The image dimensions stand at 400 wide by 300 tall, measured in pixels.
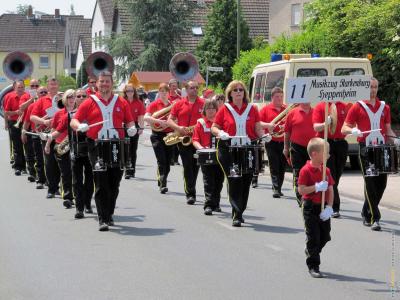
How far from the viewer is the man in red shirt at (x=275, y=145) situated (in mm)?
15734

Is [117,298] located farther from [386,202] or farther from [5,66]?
[5,66]

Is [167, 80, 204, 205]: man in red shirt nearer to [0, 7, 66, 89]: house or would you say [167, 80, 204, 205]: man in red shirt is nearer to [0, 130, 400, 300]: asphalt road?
[0, 130, 400, 300]: asphalt road

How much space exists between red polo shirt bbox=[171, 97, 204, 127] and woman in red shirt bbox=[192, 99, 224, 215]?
89cm

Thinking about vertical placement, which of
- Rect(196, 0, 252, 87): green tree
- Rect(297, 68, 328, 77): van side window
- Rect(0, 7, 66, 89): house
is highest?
Rect(0, 7, 66, 89): house

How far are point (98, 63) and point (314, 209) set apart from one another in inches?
360

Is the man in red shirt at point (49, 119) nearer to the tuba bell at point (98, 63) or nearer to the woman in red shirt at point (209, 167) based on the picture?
the tuba bell at point (98, 63)

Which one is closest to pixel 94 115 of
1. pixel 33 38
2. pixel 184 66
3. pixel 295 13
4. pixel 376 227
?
pixel 376 227

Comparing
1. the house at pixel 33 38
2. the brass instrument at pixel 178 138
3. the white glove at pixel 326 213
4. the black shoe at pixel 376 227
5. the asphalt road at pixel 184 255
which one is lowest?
the asphalt road at pixel 184 255

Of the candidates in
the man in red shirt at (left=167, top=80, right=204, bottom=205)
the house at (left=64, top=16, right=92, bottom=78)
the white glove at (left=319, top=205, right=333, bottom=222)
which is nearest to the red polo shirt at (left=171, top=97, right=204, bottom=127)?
the man in red shirt at (left=167, top=80, right=204, bottom=205)

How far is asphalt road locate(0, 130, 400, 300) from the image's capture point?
27.3ft

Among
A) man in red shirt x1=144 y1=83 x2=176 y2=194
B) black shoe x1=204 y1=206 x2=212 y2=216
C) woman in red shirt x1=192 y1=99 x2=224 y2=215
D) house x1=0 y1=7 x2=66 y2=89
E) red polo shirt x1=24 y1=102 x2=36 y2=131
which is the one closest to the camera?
black shoe x1=204 y1=206 x2=212 y2=216

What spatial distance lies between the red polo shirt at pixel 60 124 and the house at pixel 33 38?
102267 mm

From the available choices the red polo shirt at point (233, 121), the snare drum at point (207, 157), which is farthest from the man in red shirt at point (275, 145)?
the red polo shirt at point (233, 121)

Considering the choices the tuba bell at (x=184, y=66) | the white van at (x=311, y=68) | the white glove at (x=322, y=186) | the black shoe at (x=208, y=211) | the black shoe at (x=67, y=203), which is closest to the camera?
the white glove at (x=322, y=186)
